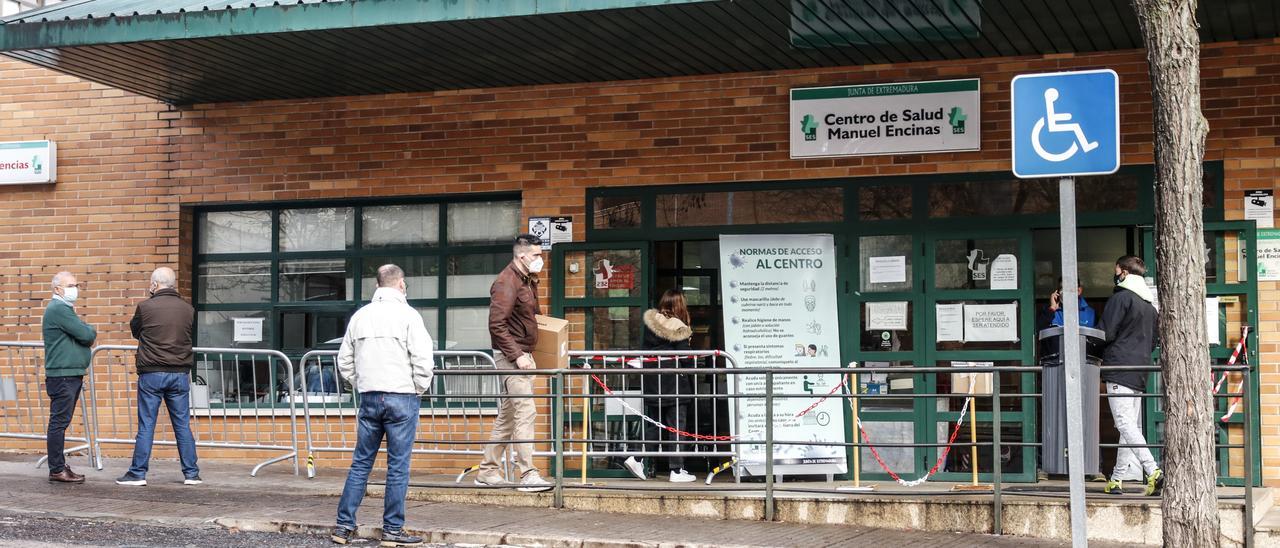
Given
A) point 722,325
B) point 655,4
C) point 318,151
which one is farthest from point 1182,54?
point 318,151

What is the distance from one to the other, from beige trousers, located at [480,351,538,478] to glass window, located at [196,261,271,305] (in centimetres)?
382

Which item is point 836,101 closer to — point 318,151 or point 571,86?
point 571,86

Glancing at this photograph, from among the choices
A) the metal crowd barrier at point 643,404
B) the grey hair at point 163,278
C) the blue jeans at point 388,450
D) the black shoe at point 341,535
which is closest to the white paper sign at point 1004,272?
the metal crowd barrier at point 643,404

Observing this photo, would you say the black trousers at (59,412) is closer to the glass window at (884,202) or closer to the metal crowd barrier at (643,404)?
the metal crowd barrier at (643,404)

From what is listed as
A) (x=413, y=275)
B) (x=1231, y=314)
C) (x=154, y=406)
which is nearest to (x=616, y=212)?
(x=413, y=275)

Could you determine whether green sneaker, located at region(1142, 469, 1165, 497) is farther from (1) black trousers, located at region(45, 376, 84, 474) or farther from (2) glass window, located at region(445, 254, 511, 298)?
(1) black trousers, located at region(45, 376, 84, 474)

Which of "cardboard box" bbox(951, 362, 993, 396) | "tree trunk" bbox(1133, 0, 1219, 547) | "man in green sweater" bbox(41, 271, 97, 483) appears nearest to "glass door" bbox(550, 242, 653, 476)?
"cardboard box" bbox(951, 362, 993, 396)

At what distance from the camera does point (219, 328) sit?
42.7ft

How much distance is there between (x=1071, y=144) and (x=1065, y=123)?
10 centimetres

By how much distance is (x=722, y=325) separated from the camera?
40.1ft

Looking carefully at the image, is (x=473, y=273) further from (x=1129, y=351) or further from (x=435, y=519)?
(x=1129, y=351)

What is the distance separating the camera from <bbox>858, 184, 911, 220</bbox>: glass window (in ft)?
36.0

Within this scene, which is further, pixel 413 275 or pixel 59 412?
pixel 413 275

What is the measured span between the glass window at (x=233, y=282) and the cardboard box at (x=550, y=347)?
3865 millimetres
